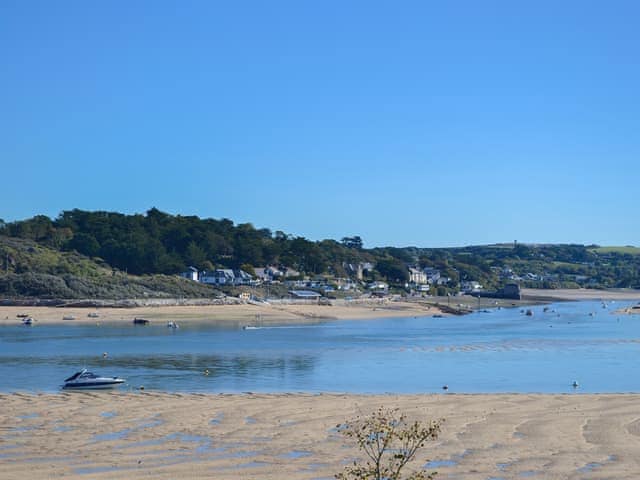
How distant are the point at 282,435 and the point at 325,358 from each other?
80.0 ft

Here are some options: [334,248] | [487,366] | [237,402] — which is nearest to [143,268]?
[334,248]

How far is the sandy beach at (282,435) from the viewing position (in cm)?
1727

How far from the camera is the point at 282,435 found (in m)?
21.3

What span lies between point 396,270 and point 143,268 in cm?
5729

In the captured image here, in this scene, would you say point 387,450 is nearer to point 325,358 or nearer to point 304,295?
point 325,358

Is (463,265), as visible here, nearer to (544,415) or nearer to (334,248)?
(334,248)

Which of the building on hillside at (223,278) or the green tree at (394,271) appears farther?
the green tree at (394,271)

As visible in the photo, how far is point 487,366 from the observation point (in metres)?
41.7

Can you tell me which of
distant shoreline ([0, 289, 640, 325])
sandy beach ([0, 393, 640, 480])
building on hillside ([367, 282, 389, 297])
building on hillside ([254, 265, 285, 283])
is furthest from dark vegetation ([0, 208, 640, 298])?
sandy beach ([0, 393, 640, 480])

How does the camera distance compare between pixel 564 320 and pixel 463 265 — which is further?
pixel 463 265

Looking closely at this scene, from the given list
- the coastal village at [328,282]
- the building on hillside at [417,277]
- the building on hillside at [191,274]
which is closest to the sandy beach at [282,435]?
the coastal village at [328,282]

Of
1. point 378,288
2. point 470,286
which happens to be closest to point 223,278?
point 378,288

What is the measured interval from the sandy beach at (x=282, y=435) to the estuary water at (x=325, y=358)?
A: 177 inches

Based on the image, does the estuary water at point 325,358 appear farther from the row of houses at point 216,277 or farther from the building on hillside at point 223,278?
the building on hillside at point 223,278
